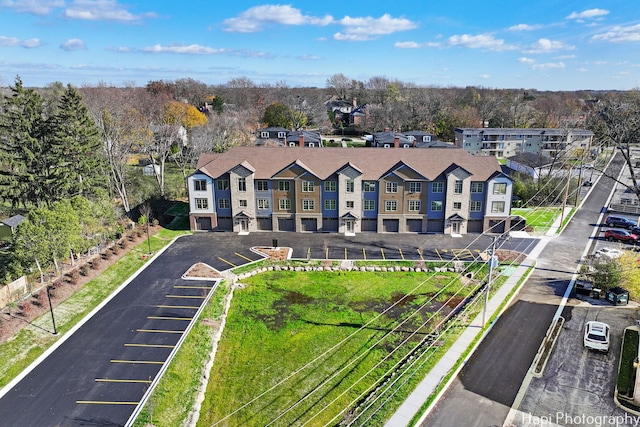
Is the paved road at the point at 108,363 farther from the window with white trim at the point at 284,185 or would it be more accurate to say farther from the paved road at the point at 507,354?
the paved road at the point at 507,354

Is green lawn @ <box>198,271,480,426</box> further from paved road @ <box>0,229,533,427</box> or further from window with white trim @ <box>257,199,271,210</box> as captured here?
window with white trim @ <box>257,199,271,210</box>

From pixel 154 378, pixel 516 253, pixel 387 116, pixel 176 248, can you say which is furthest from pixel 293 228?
pixel 387 116

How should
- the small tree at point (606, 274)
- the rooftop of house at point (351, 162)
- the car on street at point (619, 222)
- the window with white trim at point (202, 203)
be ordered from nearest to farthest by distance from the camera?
1. the small tree at point (606, 274)
2. the rooftop of house at point (351, 162)
3. the window with white trim at point (202, 203)
4. the car on street at point (619, 222)

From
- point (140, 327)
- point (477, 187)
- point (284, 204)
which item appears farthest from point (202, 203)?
point (477, 187)

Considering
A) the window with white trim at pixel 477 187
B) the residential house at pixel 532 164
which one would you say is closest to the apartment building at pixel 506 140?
the residential house at pixel 532 164

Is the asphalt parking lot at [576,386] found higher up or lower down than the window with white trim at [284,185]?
lower down
